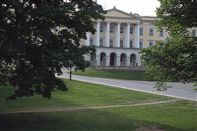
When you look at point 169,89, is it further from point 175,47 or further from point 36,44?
point 36,44

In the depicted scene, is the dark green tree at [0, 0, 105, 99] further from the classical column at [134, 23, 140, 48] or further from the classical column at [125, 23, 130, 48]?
the classical column at [134, 23, 140, 48]

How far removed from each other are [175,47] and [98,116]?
5794 mm

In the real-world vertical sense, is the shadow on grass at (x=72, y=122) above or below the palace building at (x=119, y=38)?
below

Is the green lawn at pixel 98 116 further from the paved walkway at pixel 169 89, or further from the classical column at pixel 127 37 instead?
the classical column at pixel 127 37

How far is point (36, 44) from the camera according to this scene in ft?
69.2

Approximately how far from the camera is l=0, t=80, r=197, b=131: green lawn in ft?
76.1

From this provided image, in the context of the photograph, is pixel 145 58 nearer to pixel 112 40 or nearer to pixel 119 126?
pixel 119 126

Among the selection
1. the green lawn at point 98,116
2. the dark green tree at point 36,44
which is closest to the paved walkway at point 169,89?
the green lawn at point 98,116

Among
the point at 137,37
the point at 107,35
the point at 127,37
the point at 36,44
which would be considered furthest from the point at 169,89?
the point at 137,37

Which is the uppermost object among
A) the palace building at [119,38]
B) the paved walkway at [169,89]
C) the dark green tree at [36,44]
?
the palace building at [119,38]

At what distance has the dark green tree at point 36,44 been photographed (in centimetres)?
2030

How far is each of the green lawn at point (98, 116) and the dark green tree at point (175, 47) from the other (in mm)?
2793

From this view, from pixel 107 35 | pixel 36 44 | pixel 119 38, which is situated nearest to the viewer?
pixel 36 44

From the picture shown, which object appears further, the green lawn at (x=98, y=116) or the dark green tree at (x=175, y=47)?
the dark green tree at (x=175, y=47)
